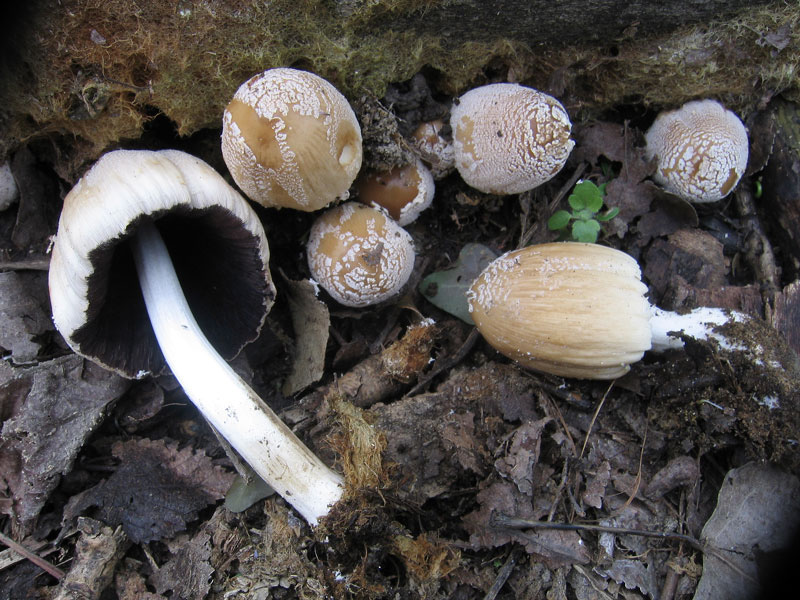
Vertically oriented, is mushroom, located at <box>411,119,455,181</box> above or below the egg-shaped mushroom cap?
above

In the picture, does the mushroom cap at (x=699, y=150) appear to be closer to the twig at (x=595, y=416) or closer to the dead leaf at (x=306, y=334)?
the twig at (x=595, y=416)

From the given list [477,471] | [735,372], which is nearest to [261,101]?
[477,471]

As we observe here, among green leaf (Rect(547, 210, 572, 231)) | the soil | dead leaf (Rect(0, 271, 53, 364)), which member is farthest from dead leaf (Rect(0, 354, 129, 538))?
green leaf (Rect(547, 210, 572, 231))

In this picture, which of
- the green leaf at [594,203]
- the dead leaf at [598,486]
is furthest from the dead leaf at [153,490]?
the green leaf at [594,203]

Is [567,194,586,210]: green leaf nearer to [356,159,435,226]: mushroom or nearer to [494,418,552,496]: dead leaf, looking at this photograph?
[356,159,435,226]: mushroom

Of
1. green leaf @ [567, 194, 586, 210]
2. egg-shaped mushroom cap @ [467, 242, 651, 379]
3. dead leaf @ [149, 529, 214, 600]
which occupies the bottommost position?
dead leaf @ [149, 529, 214, 600]

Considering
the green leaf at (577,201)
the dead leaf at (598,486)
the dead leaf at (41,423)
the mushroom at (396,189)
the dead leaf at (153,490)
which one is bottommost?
the dead leaf at (598,486)
